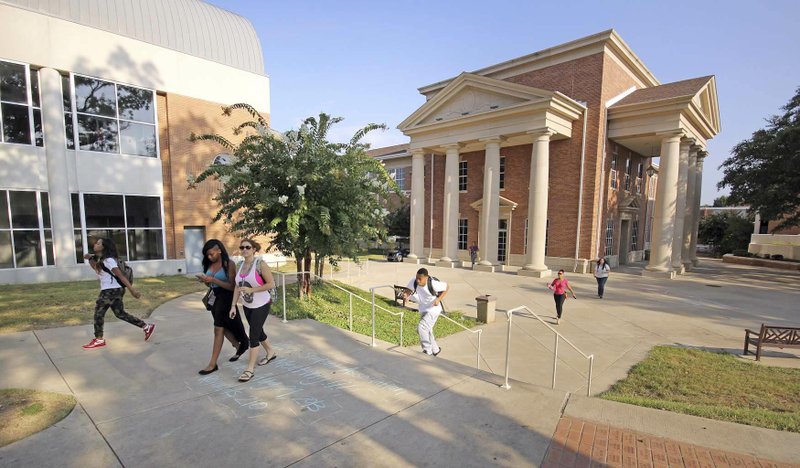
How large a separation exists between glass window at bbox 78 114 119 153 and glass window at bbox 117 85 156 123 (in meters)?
0.70

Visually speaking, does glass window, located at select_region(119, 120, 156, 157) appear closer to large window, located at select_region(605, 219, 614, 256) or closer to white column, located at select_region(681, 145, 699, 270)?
large window, located at select_region(605, 219, 614, 256)

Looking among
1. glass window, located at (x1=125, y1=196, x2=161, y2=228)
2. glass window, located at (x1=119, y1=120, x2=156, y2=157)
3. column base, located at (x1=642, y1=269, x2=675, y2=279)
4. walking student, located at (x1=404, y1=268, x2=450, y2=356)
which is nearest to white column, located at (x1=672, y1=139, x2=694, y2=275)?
column base, located at (x1=642, y1=269, x2=675, y2=279)

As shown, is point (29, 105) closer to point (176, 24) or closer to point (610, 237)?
point (176, 24)

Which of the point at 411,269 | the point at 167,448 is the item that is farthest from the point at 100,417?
the point at 411,269

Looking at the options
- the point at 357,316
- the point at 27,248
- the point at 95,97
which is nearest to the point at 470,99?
the point at 357,316

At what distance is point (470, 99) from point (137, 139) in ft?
59.5

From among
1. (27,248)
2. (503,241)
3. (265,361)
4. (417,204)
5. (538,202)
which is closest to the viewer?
(265,361)

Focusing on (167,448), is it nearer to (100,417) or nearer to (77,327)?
(100,417)

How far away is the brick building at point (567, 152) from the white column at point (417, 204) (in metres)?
0.07

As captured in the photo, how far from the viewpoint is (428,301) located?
20.1ft

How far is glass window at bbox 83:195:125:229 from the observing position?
15109 millimetres

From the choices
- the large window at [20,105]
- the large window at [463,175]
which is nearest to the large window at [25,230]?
the large window at [20,105]

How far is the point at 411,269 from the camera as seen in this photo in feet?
Answer: 71.9

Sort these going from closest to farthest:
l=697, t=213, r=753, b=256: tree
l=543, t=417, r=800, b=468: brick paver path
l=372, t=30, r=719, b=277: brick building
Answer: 1. l=543, t=417, r=800, b=468: brick paver path
2. l=372, t=30, r=719, b=277: brick building
3. l=697, t=213, r=753, b=256: tree
